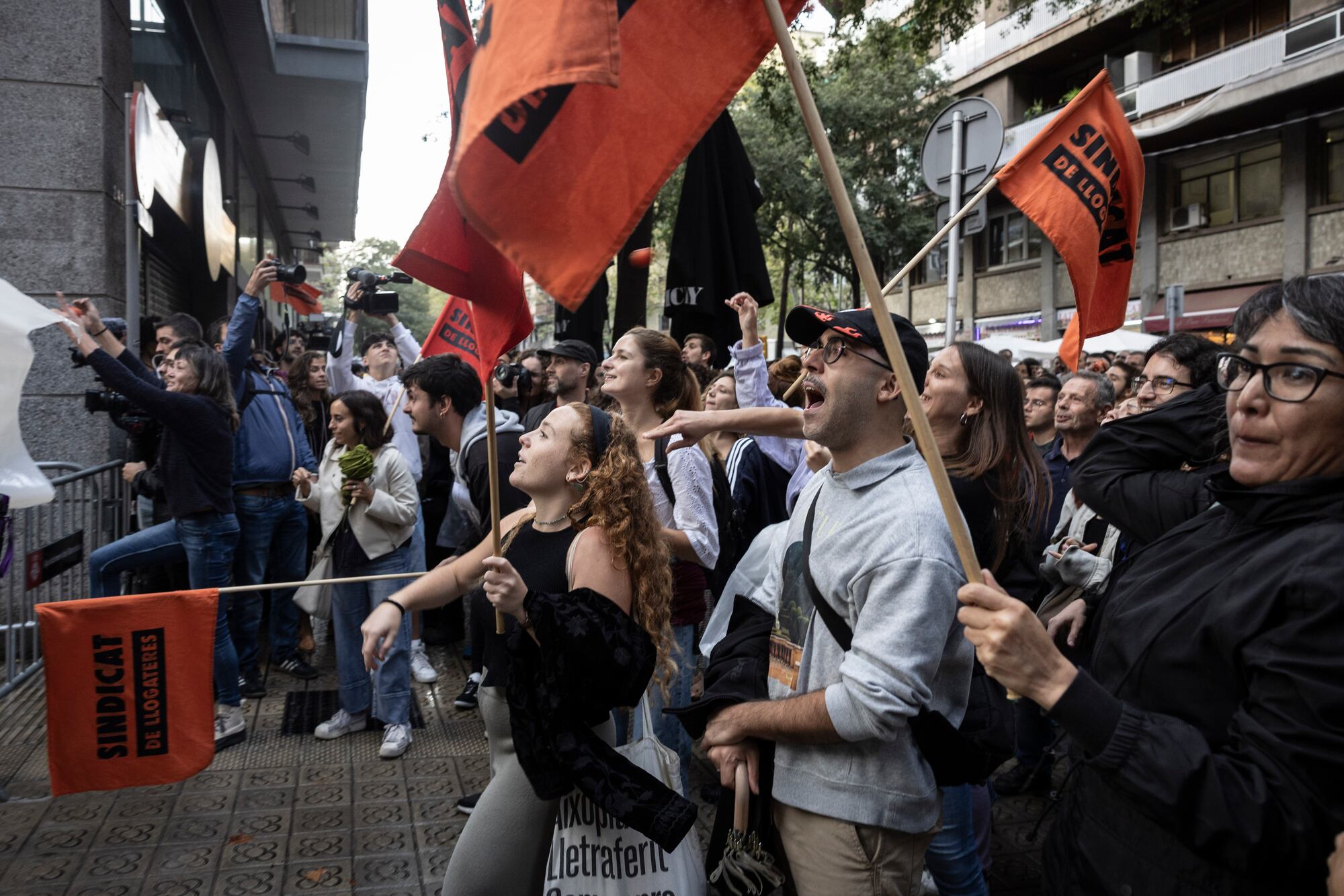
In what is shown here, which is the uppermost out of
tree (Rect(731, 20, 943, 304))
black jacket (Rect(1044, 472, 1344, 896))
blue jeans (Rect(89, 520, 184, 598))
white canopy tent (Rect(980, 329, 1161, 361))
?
tree (Rect(731, 20, 943, 304))

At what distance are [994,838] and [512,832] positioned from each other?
8.08 ft

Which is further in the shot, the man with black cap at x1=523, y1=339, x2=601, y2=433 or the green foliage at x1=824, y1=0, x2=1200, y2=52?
the green foliage at x1=824, y1=0, x2=1200, y2=52

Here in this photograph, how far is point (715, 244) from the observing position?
231 inches

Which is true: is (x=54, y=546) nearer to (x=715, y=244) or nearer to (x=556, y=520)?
(x=556, y=520)

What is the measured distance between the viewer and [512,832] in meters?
2.83

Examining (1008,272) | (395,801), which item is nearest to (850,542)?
(395,801)

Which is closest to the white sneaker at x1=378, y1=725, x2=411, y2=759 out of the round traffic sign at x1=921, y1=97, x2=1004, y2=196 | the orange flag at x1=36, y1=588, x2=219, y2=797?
the orange flag at x1=36, y1=588, x2=219, y2=797

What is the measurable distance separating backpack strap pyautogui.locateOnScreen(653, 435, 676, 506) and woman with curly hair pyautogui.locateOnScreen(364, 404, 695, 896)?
819 millimetres

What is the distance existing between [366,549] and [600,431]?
272cm

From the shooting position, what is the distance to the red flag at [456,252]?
2350 millimetres

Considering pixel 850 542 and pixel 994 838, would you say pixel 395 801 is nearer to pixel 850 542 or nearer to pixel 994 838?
pixel 994 838

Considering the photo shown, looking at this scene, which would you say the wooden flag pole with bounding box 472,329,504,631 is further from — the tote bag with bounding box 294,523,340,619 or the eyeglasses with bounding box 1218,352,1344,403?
the tote bag with bounding box 294,523,340,619

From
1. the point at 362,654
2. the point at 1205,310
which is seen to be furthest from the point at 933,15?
the point at 1205,310

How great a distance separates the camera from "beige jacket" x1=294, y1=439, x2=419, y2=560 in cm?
548
